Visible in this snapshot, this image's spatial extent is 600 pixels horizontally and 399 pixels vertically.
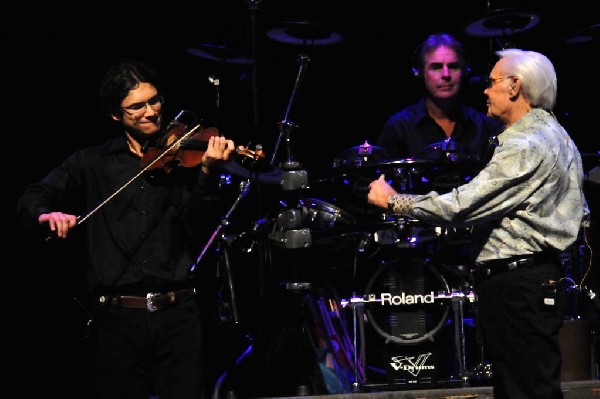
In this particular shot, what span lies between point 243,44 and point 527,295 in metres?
3.51

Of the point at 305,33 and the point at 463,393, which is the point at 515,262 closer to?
the point at 463,393

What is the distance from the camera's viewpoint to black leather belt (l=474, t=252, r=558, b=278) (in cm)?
374

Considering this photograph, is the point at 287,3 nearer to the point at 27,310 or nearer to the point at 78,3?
the point at 78,3

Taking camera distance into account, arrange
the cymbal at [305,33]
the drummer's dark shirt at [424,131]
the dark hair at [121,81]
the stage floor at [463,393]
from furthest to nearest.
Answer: the drummer's dark shirt at [424,131] < the cymbal at [305,33] < the stage floor at [463,393] < the dark hair at [121,81]

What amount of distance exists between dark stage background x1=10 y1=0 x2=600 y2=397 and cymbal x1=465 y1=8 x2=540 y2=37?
7cm

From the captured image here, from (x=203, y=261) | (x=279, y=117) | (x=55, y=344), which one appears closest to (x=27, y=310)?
(x=55, y=344)

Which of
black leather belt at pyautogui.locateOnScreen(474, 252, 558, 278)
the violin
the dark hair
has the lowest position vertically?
black leather belt at pyautogui.locateOnScreen(474, 252, 558, 278)

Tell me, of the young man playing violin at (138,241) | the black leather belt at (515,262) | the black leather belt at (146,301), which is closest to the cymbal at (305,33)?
the young man playing violin at (138,241)

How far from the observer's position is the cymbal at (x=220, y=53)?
5.43 meters

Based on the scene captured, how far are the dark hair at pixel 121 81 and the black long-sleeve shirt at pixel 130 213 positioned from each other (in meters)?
0.17

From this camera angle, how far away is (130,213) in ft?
12.4

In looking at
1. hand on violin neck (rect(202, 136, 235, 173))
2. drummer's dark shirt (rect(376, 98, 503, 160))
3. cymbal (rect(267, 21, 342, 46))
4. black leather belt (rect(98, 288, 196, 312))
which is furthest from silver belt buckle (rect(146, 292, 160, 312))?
drummer's dark shirt (rect(376, 98, 503, 160))

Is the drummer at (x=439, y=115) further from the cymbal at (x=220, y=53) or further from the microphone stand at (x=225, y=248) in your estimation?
the microphone stand at (x=225, y=248)

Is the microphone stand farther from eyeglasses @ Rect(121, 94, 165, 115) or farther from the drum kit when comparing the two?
eyeglasses @ Rect(121, 94, 165, 115)
